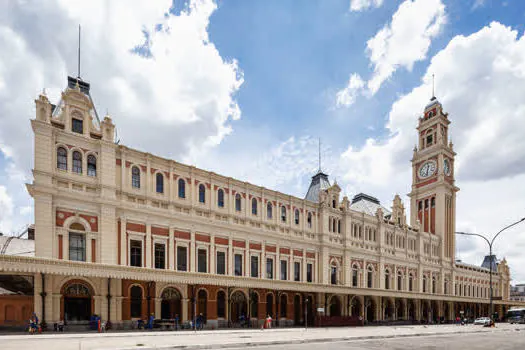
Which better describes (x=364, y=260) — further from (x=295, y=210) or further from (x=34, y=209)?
(x=34, y=209)

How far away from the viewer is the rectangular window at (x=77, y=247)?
82.1ft

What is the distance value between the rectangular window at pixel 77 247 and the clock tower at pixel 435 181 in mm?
48882

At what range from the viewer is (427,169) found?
6081cm

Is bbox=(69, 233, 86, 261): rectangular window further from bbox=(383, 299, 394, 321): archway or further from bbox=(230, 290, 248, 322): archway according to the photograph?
bbox=(383, 299, 394, 321): archway

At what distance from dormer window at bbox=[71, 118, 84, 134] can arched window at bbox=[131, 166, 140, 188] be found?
4698 mm

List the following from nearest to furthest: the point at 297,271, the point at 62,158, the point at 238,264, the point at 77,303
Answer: the point at 77,303
the point at 62,158
the point at 238,264
the point at 297,271

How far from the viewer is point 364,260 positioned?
149ft

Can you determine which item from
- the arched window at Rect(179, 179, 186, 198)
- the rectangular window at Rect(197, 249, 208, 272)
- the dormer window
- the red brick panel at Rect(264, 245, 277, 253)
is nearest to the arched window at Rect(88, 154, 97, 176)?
the dormer window

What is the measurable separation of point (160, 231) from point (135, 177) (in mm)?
4794

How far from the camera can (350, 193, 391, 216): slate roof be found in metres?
53.1

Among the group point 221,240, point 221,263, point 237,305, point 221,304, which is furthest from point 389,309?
point 221,240

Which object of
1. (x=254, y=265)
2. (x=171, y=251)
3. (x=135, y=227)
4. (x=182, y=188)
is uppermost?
(x=182, y=188)

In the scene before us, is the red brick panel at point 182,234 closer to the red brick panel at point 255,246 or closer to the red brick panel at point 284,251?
the red brick panel at point 255,246

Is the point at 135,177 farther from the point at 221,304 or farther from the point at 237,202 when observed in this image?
the point at 221,304
